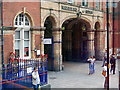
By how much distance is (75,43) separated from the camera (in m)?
27.6

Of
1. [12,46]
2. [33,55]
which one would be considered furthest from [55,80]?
[12,46]

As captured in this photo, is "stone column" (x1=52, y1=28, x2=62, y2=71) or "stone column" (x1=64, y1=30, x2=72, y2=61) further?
"stone column" (x1=64, y1=30, x2=72, y2=61)

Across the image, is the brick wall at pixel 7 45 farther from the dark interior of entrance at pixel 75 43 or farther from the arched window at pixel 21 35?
the dark interior of entrance at pixel 75 43

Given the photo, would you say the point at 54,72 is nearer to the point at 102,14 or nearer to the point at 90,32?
the point at 90,32

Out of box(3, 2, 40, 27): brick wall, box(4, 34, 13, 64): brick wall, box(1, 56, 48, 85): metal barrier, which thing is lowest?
box(1, 56, 48, 85): metal barrier

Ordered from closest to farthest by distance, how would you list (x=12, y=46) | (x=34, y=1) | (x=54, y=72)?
(x=12, y=46) < (x=34, y=1) < (x=54, y=72)

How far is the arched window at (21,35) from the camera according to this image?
46.5 ft

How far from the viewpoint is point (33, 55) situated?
49.0ft

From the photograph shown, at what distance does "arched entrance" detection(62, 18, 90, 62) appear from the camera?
25.9 metres

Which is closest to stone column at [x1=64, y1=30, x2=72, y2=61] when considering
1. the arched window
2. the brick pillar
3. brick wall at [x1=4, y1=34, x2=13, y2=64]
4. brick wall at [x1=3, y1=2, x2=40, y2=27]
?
the brick pillar

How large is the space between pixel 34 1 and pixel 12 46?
4.18 metres

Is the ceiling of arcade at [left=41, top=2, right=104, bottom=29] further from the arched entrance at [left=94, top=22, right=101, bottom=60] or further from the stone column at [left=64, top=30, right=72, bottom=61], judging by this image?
the stone column at [left=64, top=30, right=72, bottom=61]

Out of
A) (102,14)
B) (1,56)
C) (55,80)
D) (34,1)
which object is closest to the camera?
(1,56)

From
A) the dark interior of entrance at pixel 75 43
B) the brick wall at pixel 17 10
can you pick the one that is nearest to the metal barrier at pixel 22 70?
the brick wall at pixel 17 10
